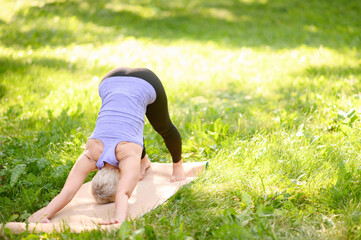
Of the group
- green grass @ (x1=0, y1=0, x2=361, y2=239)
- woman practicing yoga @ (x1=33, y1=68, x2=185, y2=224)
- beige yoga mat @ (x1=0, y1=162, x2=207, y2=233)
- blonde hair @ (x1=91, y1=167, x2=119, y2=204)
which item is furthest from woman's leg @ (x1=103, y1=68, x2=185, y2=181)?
blonde hair @ (x1=91, y1=167, x2=119, y2=204)

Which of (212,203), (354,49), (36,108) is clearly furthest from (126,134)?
(354,49)

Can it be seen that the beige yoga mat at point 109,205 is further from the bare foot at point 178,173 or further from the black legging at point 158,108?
the black legging at point 158,108

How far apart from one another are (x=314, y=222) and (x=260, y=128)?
5.00ft

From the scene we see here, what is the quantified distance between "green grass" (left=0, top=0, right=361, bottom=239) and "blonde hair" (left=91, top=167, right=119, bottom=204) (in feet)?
1.15

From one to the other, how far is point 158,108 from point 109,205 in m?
0.90

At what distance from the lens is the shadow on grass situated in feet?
26.5

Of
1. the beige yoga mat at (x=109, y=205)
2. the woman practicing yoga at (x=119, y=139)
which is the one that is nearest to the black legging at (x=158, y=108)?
the woman practicing yoga at (x=119, y=139)

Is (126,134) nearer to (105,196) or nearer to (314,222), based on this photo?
(105,196)

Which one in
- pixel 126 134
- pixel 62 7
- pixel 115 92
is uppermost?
pixel 115 92

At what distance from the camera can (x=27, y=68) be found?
19.0 feet

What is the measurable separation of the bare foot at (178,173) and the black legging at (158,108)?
0.40ft

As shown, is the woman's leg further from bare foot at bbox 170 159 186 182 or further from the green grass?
the green grass

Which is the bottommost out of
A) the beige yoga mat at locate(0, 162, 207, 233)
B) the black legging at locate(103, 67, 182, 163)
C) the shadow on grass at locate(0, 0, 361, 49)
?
the shadow on grass at locate(0, 0, 361, 49)

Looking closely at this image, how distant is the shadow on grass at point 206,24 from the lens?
26.5ft
